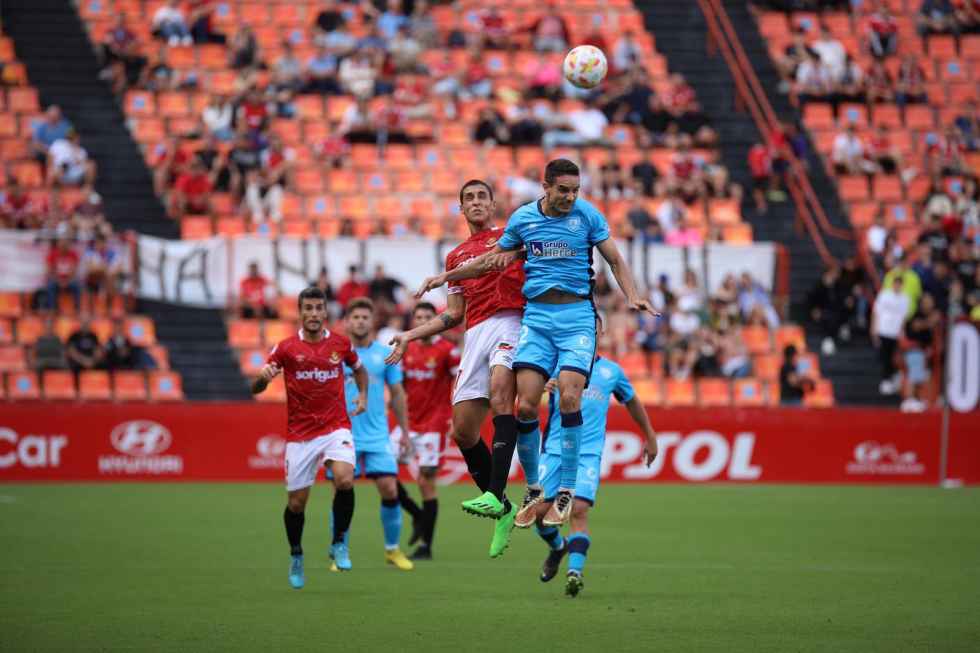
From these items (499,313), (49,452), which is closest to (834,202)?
(49,452)

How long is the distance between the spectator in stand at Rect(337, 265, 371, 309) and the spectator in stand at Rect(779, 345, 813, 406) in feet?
→ 22.8

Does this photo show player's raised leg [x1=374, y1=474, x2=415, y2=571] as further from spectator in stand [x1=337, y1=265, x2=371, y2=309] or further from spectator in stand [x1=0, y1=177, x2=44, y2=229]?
spectator in stand [x1=0, y1=177, x2=44, y2=229]

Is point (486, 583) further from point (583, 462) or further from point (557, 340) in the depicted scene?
point (557, 340)

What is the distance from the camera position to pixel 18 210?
25.2 metres

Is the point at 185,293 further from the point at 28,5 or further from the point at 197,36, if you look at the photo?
the point at 28,5

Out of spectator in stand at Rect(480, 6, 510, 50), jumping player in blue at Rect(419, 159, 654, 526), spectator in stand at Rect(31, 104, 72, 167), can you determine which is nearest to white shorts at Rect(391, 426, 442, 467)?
jumping player in blue at Rect(419, 159, 654, 526)

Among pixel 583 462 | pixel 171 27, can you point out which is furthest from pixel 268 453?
pixel 583 462

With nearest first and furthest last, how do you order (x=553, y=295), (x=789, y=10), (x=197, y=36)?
(x=553, y=295) → (x=197, y=36) → (x=789, y=10)

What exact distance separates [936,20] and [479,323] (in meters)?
25.5

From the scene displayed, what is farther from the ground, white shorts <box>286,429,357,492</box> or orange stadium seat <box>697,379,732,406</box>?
white shorts <box>286,429,357,492</box>

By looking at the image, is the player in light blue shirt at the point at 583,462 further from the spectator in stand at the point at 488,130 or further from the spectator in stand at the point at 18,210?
the spectator in stand at the point at 488,130

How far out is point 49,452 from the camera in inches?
910

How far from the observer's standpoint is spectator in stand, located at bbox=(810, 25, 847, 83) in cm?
3219

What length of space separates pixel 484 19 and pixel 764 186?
646 centimetres
